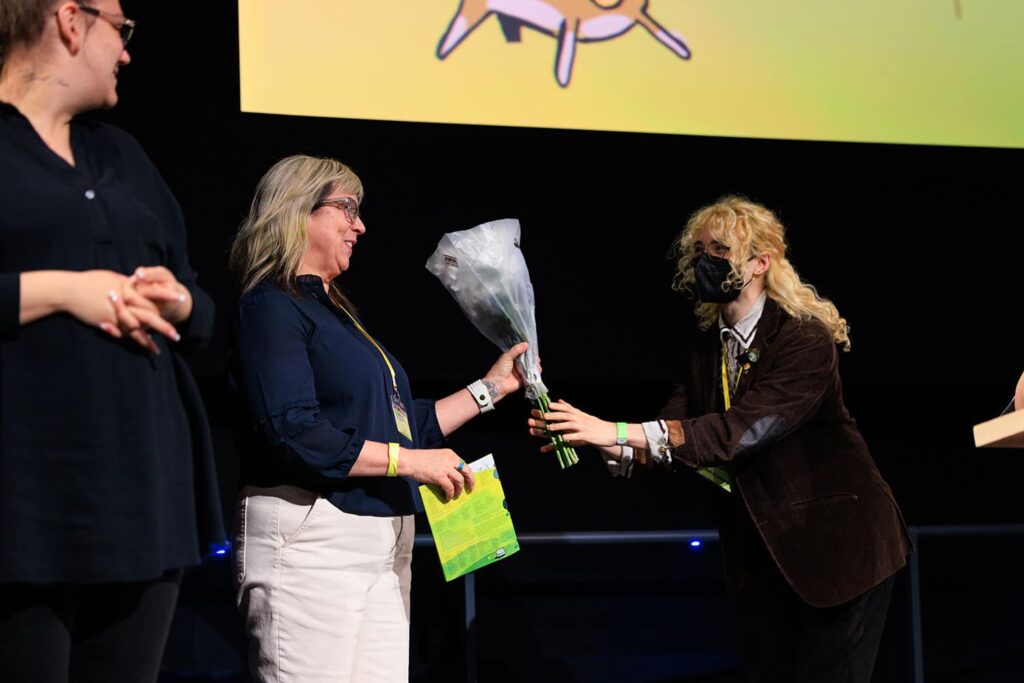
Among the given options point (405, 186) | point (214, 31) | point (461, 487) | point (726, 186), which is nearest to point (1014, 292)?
point (726, 186)

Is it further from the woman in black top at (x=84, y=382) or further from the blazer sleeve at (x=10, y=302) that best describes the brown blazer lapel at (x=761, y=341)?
the blazer sleeve at (x=10, y=302)

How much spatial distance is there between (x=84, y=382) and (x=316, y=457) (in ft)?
2.73

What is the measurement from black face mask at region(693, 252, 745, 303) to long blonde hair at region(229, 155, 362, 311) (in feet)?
2.97

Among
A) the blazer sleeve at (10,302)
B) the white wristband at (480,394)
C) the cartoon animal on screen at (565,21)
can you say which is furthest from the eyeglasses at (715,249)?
the blazer sleeve at (10,302)

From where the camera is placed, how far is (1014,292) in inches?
159

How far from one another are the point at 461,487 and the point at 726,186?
192 cm

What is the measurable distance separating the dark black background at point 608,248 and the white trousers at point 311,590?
1.35 metres

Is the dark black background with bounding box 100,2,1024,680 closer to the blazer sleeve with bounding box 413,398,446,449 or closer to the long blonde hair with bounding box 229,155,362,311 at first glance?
the blazer sleeve with bounding box 413,398,446,449

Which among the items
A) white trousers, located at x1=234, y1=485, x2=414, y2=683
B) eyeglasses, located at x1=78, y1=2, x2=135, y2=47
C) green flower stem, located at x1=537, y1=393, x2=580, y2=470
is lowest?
white trousers, located at x1=234, y1=485, x2=414, y2=683

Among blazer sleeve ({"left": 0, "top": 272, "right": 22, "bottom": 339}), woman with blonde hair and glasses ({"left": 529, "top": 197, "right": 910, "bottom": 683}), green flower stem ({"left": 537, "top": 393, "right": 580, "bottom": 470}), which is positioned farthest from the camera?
green flower stem ({"left": 537, "top": 393, "right": 580, "bottom": 470})

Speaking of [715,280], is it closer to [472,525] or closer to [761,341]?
[761,341]

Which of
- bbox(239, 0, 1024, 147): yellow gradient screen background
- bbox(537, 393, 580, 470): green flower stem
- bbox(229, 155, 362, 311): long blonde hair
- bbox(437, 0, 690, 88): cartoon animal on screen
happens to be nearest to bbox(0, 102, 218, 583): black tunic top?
bbox(229, 155, 362, 311): long blonde hair

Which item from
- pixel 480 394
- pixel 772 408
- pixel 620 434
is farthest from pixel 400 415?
pixel 772 408

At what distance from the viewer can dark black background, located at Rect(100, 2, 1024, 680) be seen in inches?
136
